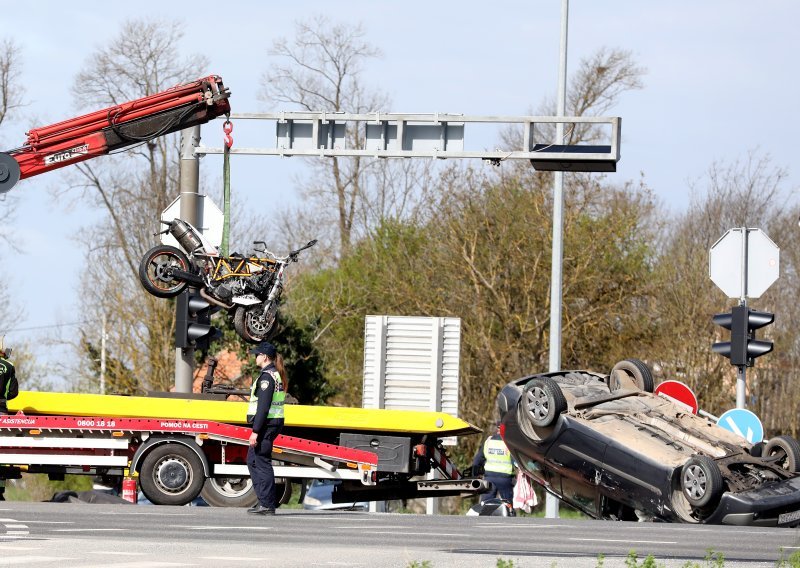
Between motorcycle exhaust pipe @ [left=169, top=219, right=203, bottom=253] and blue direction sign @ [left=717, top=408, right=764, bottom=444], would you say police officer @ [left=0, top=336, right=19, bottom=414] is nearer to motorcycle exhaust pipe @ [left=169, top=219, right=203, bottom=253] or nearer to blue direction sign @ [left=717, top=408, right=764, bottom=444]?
motorcycle exhaust pipe @ [left=169, top=219, right=203, bottom=253]

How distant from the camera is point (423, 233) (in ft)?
123

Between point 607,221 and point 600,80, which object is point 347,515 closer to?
point 607,221

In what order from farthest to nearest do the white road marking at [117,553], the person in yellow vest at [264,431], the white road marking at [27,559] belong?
the person in yellow vest at [264,431], the white road marking at [117,553], the white road marking at [27,559]

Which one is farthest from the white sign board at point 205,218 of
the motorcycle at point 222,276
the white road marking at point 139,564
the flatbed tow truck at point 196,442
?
the white road marking at point 139,564

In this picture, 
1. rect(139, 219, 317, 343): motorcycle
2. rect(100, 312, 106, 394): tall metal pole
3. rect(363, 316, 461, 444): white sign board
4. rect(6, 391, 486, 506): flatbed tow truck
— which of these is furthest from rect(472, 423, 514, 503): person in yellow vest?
rect(100, 312, 106, 394): tall metal pole

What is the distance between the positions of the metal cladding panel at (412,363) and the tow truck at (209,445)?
3490 millimetres

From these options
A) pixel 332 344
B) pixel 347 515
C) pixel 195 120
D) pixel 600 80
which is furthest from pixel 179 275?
pixel 600 80

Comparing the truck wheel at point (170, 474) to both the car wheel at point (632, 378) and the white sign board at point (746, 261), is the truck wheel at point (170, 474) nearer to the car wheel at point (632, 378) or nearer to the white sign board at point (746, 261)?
the car wheel at point (632, 378)

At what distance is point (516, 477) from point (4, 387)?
276 inches

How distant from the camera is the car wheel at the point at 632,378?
1873cm

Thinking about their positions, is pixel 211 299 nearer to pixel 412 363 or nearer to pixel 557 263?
pixel 412 363

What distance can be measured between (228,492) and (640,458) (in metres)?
5.04

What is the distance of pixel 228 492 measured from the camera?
1814 cm

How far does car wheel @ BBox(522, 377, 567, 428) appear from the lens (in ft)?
56.3
